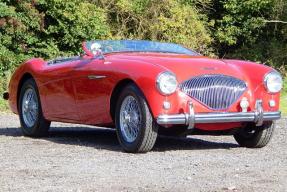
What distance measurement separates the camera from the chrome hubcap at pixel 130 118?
8023 mm

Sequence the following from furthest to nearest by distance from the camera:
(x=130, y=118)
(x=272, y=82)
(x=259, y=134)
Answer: (x=259, y=134)
(x=272, y=82)
(x=130, y=118)

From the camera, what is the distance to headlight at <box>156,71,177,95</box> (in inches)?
305

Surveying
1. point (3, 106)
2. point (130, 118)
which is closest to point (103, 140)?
point (130, 118)

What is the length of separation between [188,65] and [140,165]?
1.54 m

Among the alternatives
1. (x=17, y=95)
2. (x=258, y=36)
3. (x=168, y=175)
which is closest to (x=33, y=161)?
(x=168, y=175)

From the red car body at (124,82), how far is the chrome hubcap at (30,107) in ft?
1.41

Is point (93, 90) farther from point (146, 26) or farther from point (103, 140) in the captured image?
point (146, 26)

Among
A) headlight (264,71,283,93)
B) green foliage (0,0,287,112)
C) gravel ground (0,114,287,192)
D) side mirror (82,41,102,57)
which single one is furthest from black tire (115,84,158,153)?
green foliage (0,0,287,112)

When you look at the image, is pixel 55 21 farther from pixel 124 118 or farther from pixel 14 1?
pixel 124 118

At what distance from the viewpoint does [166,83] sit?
306 inches

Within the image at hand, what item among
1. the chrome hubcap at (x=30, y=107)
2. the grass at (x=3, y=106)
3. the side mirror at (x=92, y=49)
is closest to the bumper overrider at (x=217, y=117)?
the side mirror at (x=92, y=49)

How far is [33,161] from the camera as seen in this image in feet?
24.4

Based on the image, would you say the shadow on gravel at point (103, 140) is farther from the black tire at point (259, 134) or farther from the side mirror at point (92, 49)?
the side mirror at point (92, 49)

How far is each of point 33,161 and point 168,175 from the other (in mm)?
1665
